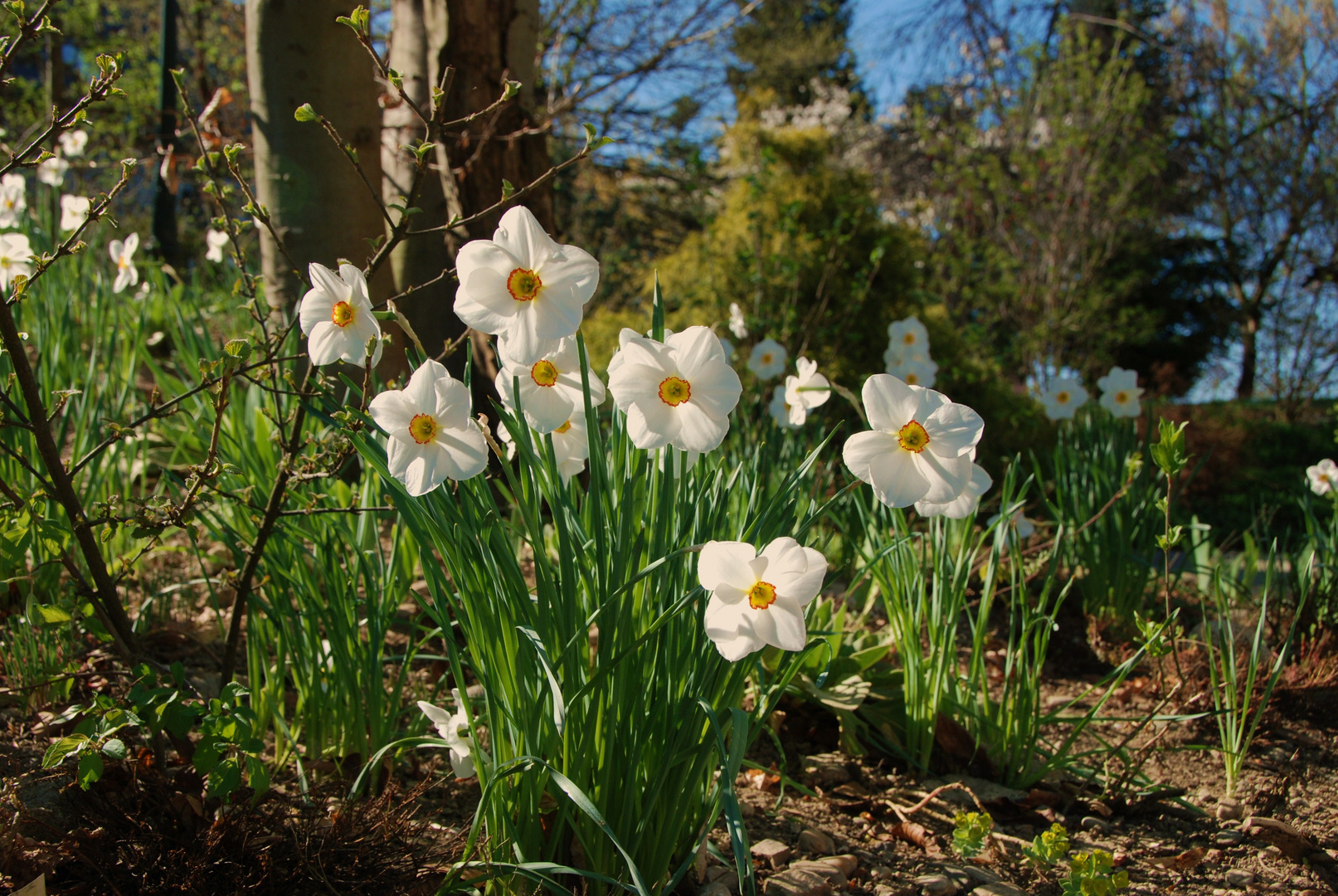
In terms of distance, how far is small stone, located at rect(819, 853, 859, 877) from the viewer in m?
1.57

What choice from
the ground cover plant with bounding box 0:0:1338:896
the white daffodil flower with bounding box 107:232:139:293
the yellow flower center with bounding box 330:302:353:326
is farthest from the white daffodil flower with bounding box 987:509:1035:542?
the white daffodil flower with bounding box 107:232:139:293

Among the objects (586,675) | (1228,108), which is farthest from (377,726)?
(1228,108)

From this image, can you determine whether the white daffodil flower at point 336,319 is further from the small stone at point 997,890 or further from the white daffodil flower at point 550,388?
the small stone at point 997,890

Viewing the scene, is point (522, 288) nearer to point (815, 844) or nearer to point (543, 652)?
point (543, 652)

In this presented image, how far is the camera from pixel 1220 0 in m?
12.0

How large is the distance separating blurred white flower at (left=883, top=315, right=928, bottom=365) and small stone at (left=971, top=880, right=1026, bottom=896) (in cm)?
181

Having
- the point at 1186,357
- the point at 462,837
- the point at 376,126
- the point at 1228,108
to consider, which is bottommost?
the point at 462,837

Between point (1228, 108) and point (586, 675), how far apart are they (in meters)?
14.3

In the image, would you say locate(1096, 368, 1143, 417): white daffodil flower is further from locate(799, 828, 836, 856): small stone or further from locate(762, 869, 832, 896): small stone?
locate(762, 869, 832, 896): small stone

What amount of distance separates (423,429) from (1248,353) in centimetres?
1537

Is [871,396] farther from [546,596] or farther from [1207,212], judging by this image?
[1207,212]

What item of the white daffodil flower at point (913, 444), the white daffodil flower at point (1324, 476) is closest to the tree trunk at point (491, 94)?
the white daffodil flower at point (913, 444)

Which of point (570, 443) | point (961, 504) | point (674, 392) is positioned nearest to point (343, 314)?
point (570, 443)

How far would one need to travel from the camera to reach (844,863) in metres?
1.59
